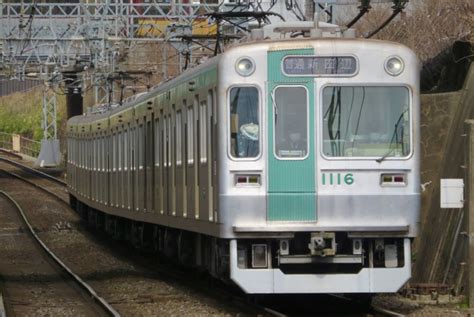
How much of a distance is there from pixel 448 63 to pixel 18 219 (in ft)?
54.5

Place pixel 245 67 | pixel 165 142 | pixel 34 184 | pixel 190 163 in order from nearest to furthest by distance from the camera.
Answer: pixel 245 67 < pixel 190 163 < pixel 165 142 < pixel 34 184

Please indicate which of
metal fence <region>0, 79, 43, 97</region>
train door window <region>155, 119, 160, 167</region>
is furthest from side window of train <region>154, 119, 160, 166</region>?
metal fence <region>0, 79, 43, 97</region>

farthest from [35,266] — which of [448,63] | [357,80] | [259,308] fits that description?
[357,80]

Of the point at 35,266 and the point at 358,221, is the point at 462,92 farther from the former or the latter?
the point at 35,266

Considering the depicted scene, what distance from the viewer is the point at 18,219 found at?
33.0 meters

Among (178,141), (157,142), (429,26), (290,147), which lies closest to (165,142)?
(157,142)

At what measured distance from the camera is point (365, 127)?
1198 centimetres

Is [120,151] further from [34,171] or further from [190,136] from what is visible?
[34,171]

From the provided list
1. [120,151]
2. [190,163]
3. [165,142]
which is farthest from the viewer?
[120,151]

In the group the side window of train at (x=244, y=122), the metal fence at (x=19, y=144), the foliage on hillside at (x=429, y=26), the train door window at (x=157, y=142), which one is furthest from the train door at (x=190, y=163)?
the metal fence at (x=19, y=144)

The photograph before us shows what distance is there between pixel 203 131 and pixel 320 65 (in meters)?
1.71

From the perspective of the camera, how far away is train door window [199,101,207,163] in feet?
42.9

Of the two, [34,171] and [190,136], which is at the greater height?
[190,136]

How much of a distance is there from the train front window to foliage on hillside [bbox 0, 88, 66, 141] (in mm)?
59843
